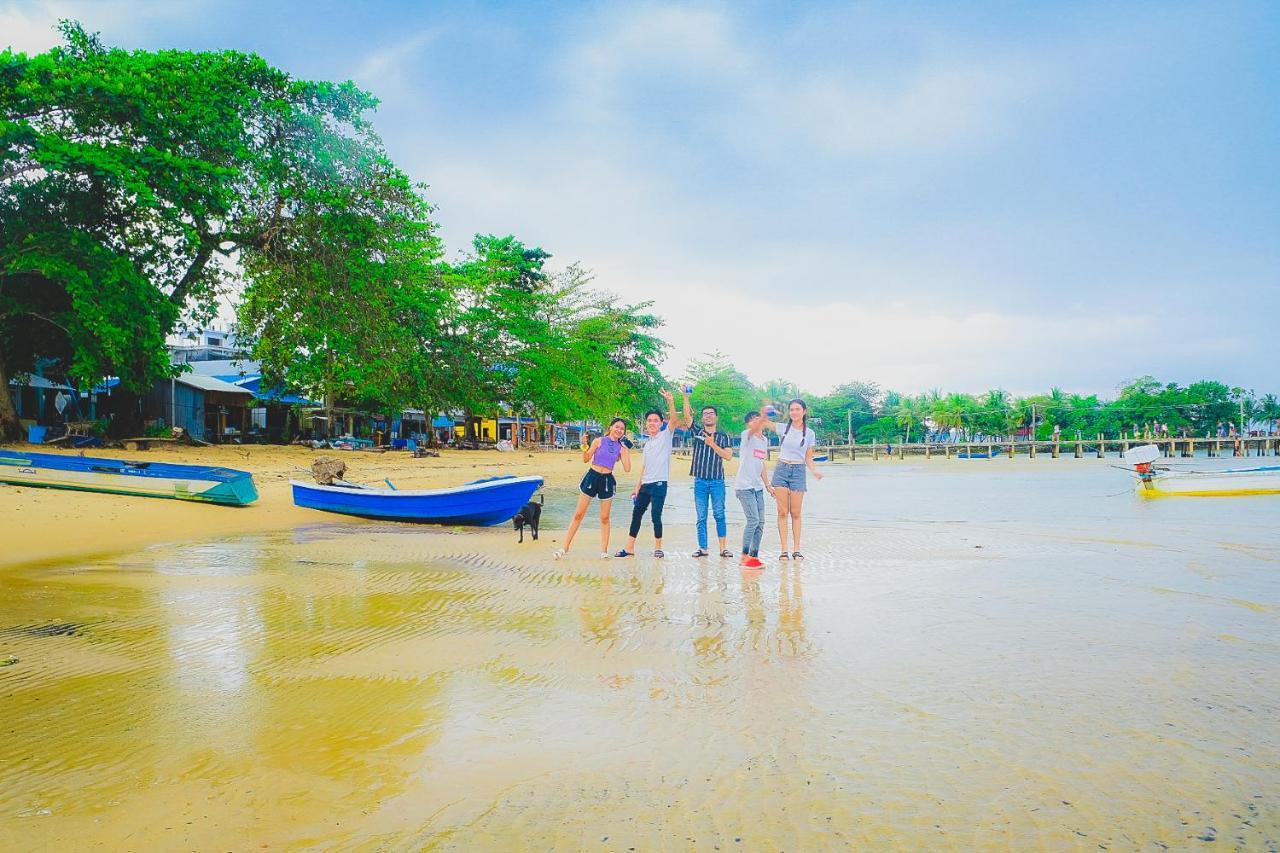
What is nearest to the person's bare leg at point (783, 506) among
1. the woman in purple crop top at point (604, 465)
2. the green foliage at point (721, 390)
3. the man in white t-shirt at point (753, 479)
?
the man in white t-shirt at point (753, 479)

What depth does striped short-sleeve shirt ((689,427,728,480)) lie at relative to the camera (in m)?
8.39

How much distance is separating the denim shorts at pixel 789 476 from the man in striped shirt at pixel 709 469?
0.63 m

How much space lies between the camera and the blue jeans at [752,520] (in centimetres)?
820

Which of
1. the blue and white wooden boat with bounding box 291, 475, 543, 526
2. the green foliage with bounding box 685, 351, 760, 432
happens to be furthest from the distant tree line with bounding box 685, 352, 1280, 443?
the blue and white wooden boat with bounding box 291, 475, 543, 526

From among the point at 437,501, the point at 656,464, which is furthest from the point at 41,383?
the point at 656,464

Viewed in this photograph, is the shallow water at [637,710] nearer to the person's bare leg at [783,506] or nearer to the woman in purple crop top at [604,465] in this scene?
the person's bare leg at [783,506]

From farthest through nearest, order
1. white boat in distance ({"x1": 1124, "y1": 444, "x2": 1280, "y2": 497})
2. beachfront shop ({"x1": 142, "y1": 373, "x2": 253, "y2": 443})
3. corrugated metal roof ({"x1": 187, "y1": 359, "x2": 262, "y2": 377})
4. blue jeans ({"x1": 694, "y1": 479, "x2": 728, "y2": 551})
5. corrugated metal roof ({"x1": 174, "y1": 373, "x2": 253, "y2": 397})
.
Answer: corrugated metal roof ({"x1": 187, "y1": 359, "x2": 262, "y2": 377}) → corrugated metal roof ({"x1": 174, "y1": 373, "x2": 253, "y2": 397}) → beachfront shop ({"x1": 142, "y1": 373, "x2": 253, "y2": 443}) → white boat in distance ({"x1": 1124, "y1": 444, "x2": 1280, "y2": 497}) → blue jeans ({"x1": 694, "y1": 479, "x2": 728, "y2": 551})

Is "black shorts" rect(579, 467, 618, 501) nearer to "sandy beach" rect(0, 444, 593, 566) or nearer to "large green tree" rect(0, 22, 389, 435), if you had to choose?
"sandy beach" rect(0, 444, 593, 566)

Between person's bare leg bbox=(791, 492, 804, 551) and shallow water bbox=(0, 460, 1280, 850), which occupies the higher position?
person's bare leg bbox=(791, 492, 804, 551)

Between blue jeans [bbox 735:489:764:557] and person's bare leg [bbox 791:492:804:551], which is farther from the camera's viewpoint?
person's bare leg [bbox 791:492:804:551]

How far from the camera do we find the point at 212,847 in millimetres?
2400

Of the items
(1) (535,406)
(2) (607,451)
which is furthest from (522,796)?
(1) (535,406)

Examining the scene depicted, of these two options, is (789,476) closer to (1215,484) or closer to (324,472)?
(324,472)

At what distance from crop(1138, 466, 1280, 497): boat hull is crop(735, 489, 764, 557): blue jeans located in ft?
56.6
